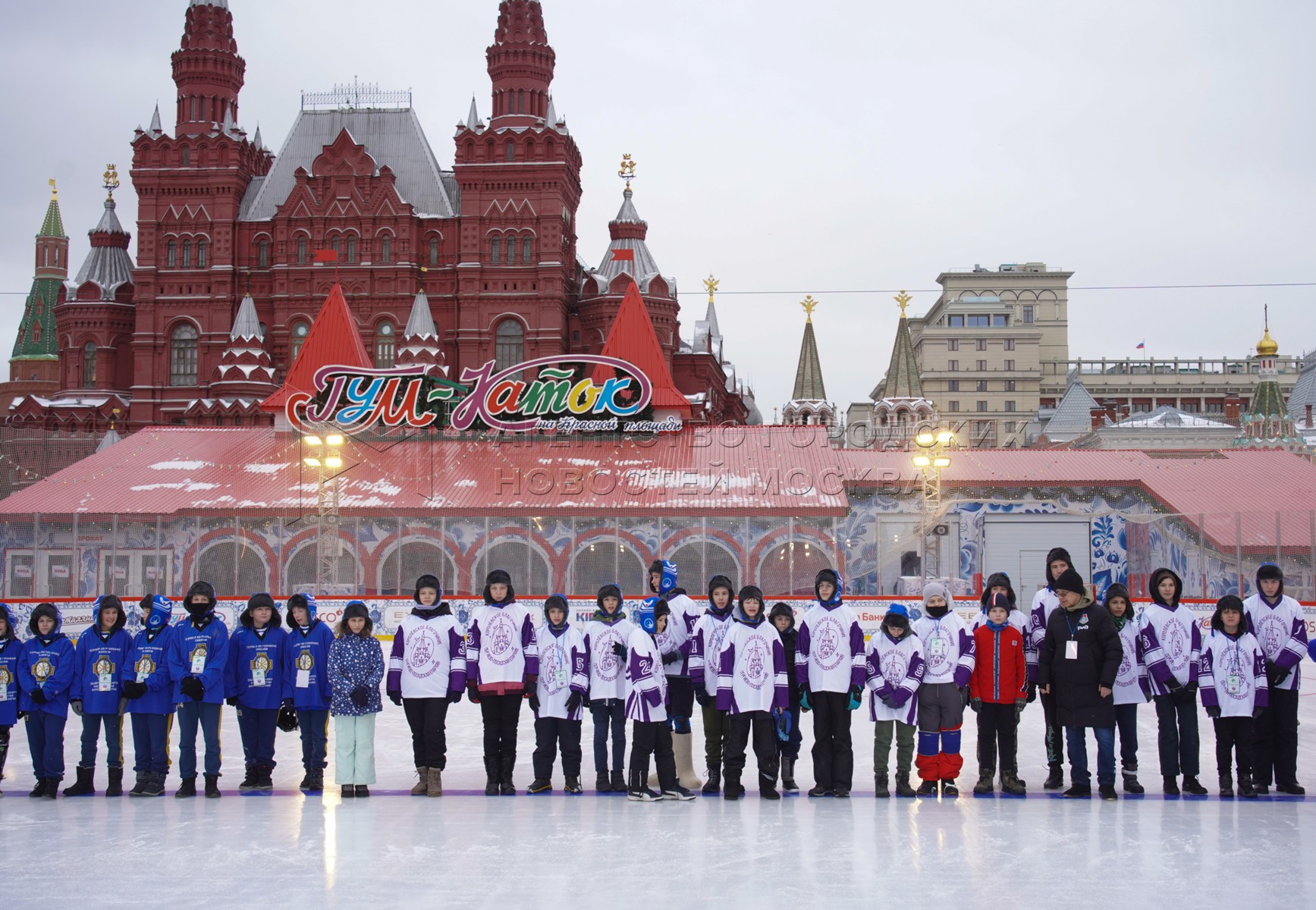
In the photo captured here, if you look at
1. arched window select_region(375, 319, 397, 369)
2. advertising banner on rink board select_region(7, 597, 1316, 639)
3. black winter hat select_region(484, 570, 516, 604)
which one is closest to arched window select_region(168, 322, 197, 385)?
arched window select_region(375, 319, 397, 369)

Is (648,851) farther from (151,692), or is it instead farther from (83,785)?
(83,785)

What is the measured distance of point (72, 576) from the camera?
25.0m

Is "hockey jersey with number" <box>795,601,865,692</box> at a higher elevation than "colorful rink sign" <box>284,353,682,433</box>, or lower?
lower

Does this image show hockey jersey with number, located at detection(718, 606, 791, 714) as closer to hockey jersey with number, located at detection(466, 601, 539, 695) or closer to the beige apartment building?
hockey jersey with number, located at detection(466, 601, 539, 695)

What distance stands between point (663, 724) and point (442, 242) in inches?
1519

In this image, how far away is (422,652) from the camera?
1106cm

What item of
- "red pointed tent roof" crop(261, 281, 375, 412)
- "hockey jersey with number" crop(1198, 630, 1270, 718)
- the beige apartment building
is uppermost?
the beige apartment building

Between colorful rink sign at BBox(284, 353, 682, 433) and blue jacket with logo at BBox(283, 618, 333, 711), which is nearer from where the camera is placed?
blue jacket with logo at BBox(283, 618, 333, 711)

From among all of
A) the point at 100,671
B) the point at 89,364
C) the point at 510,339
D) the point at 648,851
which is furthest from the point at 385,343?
the point at 648,851

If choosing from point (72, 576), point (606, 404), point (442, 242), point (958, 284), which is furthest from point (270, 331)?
point (958, 284)

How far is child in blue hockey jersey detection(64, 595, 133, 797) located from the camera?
36.3 ft

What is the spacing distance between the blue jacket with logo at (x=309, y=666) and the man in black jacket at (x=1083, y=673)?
629cm

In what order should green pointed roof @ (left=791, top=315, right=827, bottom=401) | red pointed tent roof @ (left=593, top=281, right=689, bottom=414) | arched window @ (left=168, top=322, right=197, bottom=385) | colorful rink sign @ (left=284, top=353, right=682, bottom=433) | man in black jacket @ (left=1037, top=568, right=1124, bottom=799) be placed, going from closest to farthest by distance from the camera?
1. man in black jacket @ (left=1037, top=568, right=1124, bottom=799)
2. colorful rink sign @ (left=284, top=353, right=682, bottom=433)
3. red pointed tent roof @ (left=593, top=281, right=689, bottom=414)
4. arched window @ (left=168, top=322, right=197, bottom=385)
5. green pointed roof @ (left=791, top=315, right=827, bottom=401)

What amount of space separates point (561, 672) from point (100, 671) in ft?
13.4
